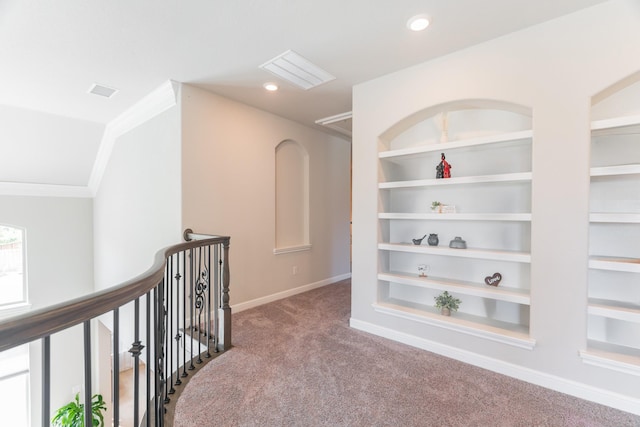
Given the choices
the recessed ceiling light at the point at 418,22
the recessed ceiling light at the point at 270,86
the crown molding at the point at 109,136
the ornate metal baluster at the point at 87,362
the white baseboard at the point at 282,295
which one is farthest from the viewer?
the white baseboard at the point at 282,295

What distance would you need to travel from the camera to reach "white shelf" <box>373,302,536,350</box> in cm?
222

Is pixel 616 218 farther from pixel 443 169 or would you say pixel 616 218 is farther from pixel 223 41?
pixel 223 41

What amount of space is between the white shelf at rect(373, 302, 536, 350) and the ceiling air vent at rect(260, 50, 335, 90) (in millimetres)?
2388

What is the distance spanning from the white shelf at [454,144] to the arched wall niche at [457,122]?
0.13 m

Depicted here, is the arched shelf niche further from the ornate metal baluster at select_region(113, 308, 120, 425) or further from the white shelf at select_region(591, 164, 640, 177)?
the ornate metal baluster at select_region(113, 308, 120, 425)

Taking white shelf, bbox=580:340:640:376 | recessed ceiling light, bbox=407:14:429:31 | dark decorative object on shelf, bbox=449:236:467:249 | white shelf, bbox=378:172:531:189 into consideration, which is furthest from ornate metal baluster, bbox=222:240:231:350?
white shelf, bbox=580:340:640:376

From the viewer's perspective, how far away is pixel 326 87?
3230mm

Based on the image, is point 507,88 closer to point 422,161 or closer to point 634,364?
point 422,161

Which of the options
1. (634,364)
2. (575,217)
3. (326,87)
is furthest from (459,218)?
(326,87)

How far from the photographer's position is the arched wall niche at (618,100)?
1.97m

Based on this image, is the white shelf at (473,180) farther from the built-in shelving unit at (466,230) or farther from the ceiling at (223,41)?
the ceiling at (223,41)

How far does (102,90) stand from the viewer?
3.34 meters

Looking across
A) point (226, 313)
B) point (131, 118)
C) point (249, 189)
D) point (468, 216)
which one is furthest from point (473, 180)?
point (131, 118)

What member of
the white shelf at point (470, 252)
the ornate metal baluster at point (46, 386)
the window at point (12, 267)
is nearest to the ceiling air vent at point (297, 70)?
the white shelf at point (470, 252)
